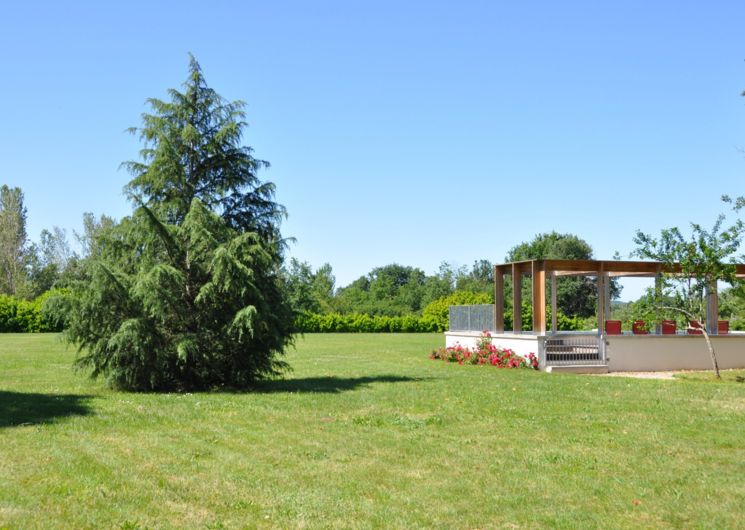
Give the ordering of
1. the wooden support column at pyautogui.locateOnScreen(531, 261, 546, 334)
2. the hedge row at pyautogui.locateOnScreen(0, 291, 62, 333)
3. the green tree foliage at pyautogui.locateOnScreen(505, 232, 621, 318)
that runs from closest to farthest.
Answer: the wooden support column at pyautogui.locateOnScreen(531, 261, 546, 334) < the hedge row at pyautogui.locateOnScreen(0, 291, 62, 333) < the green tree foliage at pyautogui.locateOnScreen(505, 232, 621, 318)

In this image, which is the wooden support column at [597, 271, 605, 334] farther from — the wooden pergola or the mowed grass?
the mowed grass

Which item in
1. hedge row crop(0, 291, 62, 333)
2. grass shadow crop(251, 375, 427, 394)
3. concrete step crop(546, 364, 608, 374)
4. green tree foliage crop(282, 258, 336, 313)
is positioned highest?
green tree foliage crop(282, 258, 336, 313)

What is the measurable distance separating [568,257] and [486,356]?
134 feet

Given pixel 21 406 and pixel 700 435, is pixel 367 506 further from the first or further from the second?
pixel 21 406

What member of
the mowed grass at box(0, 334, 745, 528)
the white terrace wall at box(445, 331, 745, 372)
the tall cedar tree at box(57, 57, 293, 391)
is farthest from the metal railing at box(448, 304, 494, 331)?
the tall cedar tree at box(57, 57, 293, 391)

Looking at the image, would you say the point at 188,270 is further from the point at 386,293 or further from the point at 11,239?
Answer: the point at 386,293

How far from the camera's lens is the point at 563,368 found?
22.3 metres

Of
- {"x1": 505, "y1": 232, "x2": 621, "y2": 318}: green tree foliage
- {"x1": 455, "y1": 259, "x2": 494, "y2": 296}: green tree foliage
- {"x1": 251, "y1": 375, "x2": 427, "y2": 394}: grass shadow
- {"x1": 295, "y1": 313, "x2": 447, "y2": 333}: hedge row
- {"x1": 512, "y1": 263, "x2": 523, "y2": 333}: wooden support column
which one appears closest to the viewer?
{"x1": 251, "y1": 375, "x2": 427, "y2": 394}: grass shadow

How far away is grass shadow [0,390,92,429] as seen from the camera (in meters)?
10.8

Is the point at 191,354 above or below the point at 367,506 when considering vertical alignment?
above

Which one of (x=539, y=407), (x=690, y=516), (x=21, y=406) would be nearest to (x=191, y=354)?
(x=21, y=406)

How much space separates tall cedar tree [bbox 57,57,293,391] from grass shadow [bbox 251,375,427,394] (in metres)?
0.56

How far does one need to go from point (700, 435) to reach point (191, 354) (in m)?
9.51

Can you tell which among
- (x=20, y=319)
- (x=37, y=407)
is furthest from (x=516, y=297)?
(x=20, y=319)
